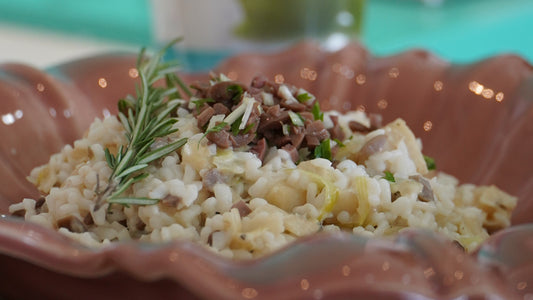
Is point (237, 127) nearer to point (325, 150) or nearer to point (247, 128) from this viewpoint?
point (247, 128)

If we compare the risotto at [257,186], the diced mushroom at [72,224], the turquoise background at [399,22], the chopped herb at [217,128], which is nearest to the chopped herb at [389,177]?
the risotto at [257,186]

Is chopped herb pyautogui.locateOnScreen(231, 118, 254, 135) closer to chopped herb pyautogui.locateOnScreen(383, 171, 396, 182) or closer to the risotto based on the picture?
the risotto

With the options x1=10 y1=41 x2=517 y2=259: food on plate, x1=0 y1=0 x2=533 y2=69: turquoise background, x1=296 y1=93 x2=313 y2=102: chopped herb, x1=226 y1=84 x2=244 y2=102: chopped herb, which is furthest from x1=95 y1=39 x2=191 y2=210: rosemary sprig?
x1=0 y1=0 x2=533 y2=69: turquoise background

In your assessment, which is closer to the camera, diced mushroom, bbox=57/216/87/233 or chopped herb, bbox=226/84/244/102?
diced mushroom, bbox=57/216/87/233

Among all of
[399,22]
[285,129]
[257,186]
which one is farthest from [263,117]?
[399,22]

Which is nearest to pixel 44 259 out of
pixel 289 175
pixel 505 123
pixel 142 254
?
pixel 142 254

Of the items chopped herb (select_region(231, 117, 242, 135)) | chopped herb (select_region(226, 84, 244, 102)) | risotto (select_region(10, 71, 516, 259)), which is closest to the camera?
risotto (select_region(10, 71, 516, 259))

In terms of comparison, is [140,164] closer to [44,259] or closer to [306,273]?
[44,259]

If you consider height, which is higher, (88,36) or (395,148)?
(395,148)
